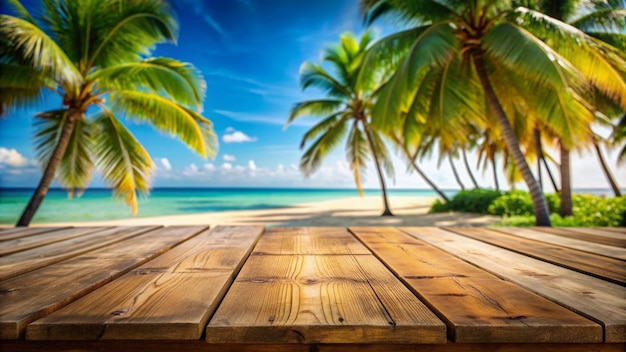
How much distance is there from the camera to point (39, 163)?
6121mm

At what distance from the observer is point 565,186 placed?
8.33 m

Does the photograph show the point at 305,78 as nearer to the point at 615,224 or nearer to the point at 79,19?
the point at 79,19

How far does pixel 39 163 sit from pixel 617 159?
22601mm


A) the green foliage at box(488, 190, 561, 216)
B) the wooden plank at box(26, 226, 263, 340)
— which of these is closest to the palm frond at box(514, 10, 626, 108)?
the wooden plank at box(26, 226, 263, 340)

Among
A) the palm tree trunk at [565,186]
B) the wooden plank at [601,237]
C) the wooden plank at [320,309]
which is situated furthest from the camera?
the palm tree trunk at [565,186]

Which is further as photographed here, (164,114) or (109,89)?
(164,114)

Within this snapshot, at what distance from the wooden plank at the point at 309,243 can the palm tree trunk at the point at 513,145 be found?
4.79 metres

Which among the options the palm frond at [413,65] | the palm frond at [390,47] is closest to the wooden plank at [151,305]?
the palm frond at [413,65]

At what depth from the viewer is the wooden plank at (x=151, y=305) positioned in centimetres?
69

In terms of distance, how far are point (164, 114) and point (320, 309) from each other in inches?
234

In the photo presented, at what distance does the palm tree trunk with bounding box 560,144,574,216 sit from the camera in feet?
27.3

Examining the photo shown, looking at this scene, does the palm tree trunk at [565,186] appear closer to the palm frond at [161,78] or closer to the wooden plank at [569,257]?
the wooden plank at [569,257]

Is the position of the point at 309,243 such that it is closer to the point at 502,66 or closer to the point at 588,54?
the point at 588,54

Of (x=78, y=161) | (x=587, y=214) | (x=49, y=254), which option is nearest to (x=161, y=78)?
(x=78, y=161)
